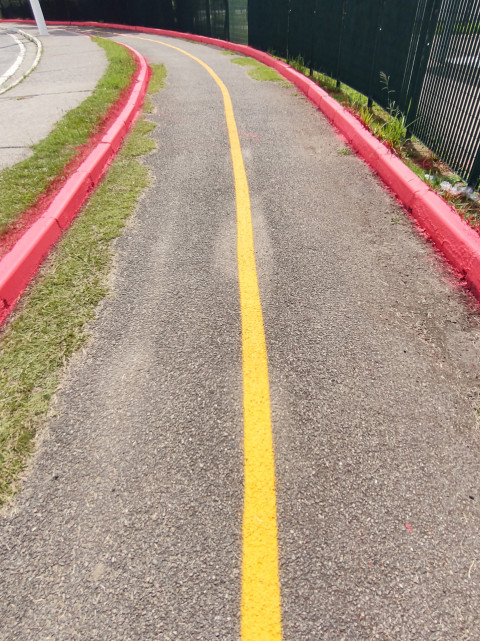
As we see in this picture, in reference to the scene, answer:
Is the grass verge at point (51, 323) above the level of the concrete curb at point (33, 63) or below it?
below

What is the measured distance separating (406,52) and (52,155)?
5.71 meters

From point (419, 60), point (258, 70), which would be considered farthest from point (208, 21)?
point (419, 60)

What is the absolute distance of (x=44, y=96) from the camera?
29.2ft

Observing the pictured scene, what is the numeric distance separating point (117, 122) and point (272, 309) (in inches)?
219

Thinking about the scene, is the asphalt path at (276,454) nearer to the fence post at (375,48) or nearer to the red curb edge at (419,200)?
the red curb edge at (419,200)

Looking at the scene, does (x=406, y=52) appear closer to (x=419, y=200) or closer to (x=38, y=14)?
(x=419, y=200)

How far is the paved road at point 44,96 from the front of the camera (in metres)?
6.33

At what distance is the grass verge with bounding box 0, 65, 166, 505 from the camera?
2307 millimetres

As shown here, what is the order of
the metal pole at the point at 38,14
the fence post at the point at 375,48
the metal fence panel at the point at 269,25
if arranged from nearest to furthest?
the fence post at the point at 375,48, the metal fence panel at the point at 269,25, the metal pole at the point at 38,14

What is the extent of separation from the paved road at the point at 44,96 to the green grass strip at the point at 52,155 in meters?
0.28

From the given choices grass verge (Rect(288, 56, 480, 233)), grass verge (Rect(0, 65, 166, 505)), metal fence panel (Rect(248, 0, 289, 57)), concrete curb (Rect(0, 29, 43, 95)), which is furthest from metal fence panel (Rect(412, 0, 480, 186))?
concrete curb (Rect(0, 29, 43, 95))

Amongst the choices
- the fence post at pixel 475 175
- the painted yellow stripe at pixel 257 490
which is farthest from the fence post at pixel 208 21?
the painted yellow stripe at pixel 257 490

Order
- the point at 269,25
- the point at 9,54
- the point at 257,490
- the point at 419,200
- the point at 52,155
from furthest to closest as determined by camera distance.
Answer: the point at 9,54, the point at 269,25, the point at 52,155, the point at 419,200, the point at 257,490

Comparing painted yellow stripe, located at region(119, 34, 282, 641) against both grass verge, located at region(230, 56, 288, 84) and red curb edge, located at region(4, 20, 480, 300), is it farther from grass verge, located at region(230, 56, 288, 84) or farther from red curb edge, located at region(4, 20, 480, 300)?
grass verge, located at region(230, 56, 288, 84)
